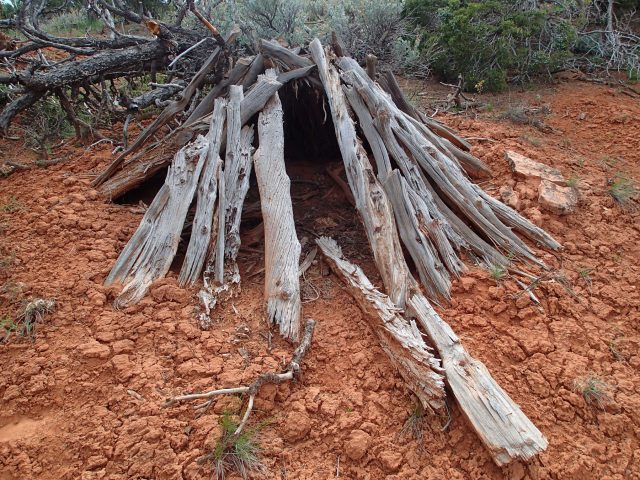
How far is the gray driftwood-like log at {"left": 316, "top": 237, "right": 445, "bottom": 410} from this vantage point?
222cm

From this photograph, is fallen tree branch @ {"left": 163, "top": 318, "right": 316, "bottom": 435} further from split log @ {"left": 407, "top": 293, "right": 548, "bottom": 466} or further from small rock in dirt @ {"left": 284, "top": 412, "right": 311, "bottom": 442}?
split log @ {"left": 407, "top": 293, "right": 548, "bottom": 466}

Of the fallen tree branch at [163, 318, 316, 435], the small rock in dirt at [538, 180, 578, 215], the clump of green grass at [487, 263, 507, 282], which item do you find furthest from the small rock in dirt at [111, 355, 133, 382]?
the small rock in dirt at [538, 180, 578, 215]

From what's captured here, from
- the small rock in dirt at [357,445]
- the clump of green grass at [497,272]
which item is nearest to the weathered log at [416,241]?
the clump of green grass at [497,272]

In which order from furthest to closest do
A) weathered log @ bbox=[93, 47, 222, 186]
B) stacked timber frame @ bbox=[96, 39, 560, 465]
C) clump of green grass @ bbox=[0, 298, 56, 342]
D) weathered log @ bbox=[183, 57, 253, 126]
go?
weathered log @ bbox=[183, 57, 253, 126] < weathered log @ bbox=[93, 47, 222, 186] < clump of green grass @ bbox=[0, 298, 56, 342] < stacked timber frame @ bbox=[96, 39, 560, 465]

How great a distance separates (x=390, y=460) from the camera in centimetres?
204

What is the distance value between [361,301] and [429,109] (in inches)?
A: 136

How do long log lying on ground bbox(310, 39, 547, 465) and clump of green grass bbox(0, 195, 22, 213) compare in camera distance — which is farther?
clump of green grass bbox(0, 195, 22, 213)

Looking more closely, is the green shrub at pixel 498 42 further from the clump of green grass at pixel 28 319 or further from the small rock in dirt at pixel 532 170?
the clump of green grass at pixel 28 319

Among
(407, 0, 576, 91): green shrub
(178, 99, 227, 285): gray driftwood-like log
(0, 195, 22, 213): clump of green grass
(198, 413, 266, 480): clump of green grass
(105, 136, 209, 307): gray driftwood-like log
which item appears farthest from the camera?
(407, 0, 576, 91): green shrub

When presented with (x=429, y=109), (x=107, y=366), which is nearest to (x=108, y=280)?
(x=107, y=366)

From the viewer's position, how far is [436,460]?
207 centimetres

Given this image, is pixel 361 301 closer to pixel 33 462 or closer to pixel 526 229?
pixel 526 229

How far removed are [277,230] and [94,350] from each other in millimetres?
1226

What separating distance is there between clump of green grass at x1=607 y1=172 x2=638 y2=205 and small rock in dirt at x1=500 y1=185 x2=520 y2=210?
2.53ft
